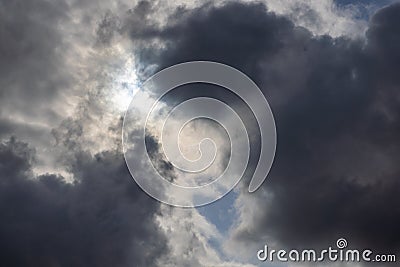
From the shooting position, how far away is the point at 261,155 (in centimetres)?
12212

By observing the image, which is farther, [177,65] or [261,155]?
[177,65]

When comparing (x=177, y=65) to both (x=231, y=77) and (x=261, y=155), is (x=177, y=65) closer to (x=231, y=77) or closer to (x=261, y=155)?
(x=231, y=77)

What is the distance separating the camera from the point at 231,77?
422 ft

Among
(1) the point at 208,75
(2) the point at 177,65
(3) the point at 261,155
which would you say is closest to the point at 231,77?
(1) the point at 208,75

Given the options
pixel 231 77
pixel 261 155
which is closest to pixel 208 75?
pixel 231 77

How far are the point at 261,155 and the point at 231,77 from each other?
80.8 feet

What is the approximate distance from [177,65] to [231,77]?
16544mm

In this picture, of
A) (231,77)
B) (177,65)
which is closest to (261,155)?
(231,77)

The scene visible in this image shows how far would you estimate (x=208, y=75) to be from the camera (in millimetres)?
126062

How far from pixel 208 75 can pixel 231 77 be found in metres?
7.19

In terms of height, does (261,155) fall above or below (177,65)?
below

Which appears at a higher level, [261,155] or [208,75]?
[208,75]

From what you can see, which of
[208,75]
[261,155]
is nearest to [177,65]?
[208,75]

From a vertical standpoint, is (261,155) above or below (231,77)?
below
